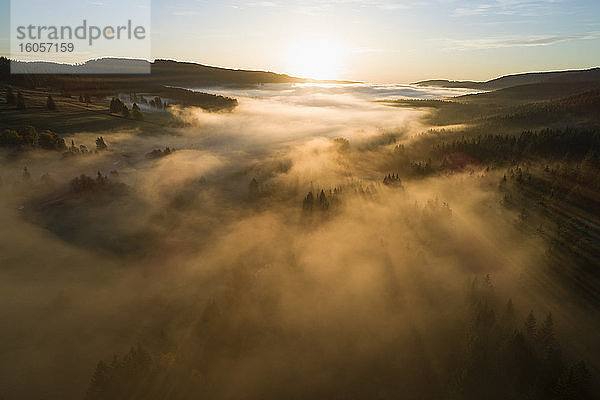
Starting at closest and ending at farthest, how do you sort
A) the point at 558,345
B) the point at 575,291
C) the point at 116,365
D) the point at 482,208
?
→ the point at 116,365
the point at 558,345
the point at 575,291
the point at 482,208

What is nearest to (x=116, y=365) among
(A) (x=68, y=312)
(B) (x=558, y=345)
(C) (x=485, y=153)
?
(A) (x=68, y=312)

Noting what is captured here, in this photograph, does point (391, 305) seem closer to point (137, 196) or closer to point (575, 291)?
point (575, 291)

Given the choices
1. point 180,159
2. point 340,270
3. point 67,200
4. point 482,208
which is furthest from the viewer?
point 180,159

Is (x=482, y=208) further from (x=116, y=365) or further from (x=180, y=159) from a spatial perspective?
(x=180, y=159)

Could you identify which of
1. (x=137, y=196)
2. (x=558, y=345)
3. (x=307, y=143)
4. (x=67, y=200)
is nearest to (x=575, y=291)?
(x=558, y=345)

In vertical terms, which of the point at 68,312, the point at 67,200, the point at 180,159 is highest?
the point at 180,159

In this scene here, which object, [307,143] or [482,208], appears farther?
[307,143]

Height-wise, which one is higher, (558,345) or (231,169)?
(231,169)

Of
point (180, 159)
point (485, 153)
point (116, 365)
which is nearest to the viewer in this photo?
point (116, 365)

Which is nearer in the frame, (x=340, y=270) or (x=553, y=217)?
(x=340, y=270)
